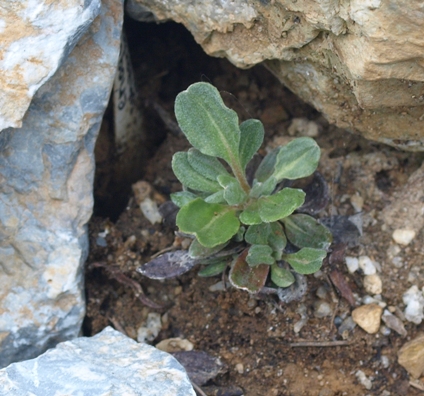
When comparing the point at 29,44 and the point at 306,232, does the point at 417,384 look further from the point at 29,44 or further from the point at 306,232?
the point at 29,44

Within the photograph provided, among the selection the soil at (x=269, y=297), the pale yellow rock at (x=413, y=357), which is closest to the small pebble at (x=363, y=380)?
the soil at (x=269, y=297)

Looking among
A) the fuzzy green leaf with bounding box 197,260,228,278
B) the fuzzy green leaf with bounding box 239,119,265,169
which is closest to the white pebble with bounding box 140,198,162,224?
the fuzzy green leaf with bounding box 197,260,228,278

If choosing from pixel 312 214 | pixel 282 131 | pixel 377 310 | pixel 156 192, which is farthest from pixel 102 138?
pixel 377 310

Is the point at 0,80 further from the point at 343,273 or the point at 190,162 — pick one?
the point at 343,273

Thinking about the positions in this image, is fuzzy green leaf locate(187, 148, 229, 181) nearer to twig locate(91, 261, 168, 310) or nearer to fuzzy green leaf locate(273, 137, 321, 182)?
fuzzy green leaf locate(273, 137, 321, 182)

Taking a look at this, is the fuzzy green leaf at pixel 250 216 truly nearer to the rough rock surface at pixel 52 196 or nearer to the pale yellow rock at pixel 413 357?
the rough rock surface at pixel 52 196

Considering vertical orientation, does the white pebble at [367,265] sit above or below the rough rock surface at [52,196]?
below
